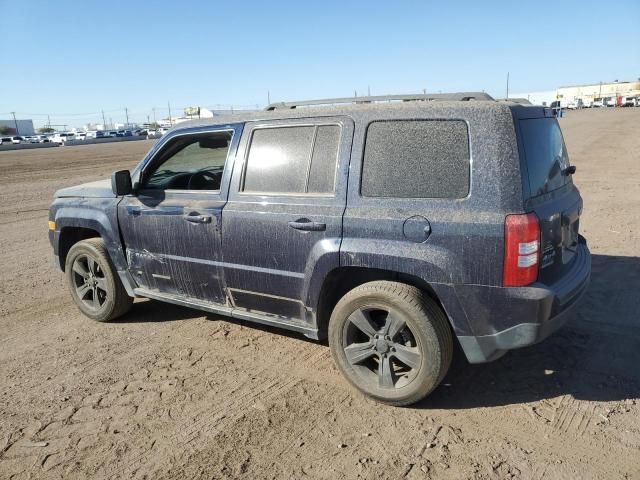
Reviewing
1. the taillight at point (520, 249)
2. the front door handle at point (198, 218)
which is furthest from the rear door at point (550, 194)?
the front door handle at point (198, 218)

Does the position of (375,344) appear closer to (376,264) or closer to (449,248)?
(376,264)

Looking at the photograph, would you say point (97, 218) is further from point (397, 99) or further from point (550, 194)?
point (550, 194)

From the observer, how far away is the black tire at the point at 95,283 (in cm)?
489

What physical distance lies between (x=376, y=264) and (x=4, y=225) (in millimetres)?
9764

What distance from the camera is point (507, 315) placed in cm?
298

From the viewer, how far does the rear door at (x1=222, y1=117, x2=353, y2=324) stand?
3.47 metres

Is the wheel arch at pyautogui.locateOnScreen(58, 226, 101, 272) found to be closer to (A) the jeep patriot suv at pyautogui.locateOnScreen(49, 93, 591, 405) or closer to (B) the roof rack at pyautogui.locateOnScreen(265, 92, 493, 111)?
(A) the jeep patriot suv at pyautogui.locateOnScreen(49, 93, 591, 405)

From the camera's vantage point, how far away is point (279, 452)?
2.97 meters

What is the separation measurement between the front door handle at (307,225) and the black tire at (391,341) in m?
0.48

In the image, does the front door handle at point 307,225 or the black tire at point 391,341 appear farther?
the front door handle at point 307,225

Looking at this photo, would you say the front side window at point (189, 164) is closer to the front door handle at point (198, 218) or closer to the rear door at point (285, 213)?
the front door handle at point (198, 218)

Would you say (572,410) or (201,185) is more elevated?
(201,185)

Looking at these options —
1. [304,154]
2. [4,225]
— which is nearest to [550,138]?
[304,154]

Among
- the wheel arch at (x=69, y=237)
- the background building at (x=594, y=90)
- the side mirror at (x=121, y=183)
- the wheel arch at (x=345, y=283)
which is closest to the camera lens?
the wheel arch at (x=345, y=283)
